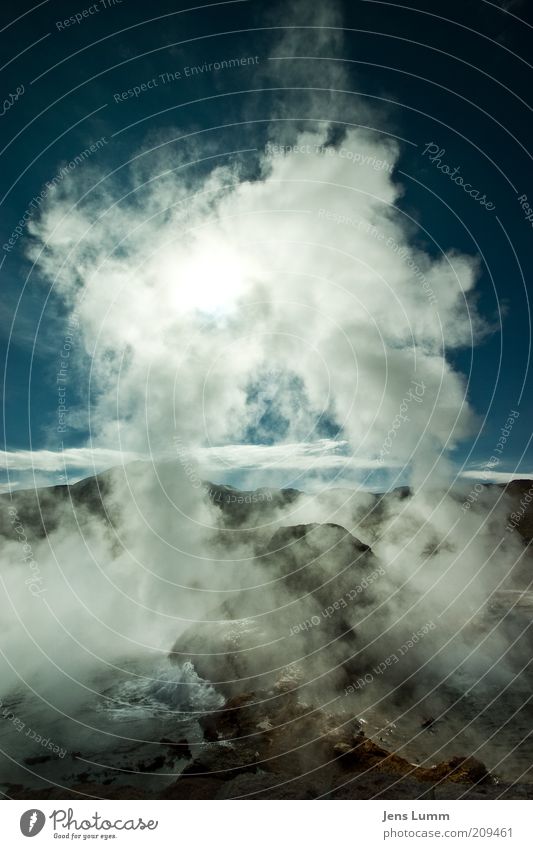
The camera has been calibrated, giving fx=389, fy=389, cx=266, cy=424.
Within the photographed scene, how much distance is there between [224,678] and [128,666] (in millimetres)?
6483

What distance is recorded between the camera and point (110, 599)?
27.6m

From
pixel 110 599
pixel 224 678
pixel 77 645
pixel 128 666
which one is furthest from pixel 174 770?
pixel 110 599

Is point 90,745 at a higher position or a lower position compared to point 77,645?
lower
